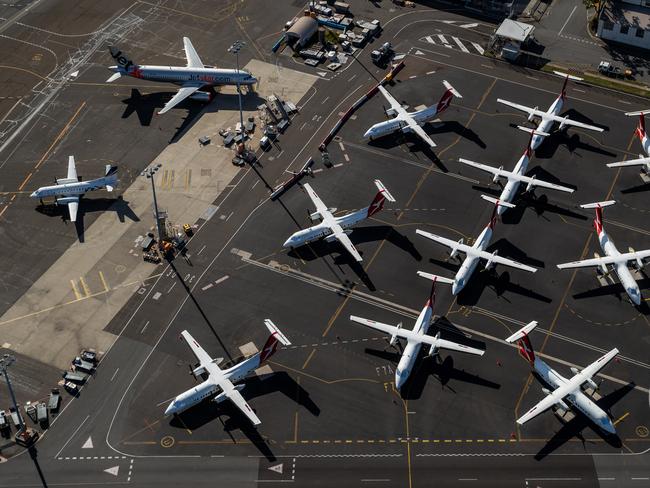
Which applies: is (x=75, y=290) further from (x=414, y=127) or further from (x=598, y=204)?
(x=598, y=204)

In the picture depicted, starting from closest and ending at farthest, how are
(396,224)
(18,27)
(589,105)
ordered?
(396,224) < (589,105) < (18,27)

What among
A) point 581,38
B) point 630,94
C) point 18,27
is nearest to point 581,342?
point 630,94

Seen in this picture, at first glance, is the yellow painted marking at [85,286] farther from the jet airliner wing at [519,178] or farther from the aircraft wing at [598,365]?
the aircraft wing at [598,365]

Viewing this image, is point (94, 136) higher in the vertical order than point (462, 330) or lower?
higher

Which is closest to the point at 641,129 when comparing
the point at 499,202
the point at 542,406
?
the point at 499,202

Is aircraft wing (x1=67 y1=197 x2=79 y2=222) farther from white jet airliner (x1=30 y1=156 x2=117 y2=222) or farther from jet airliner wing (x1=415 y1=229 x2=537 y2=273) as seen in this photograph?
jet airliner wing (x1=415 y1=229 x2=537 y2=273)

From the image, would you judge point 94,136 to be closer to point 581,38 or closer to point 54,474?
point 54,474

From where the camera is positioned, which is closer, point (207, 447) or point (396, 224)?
point (207, 447)
